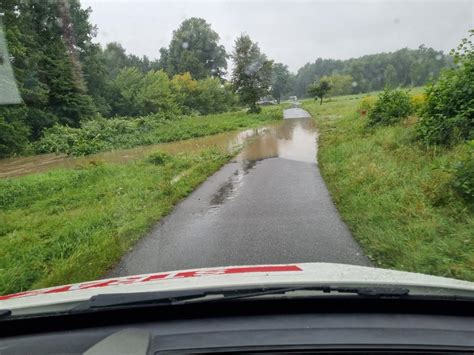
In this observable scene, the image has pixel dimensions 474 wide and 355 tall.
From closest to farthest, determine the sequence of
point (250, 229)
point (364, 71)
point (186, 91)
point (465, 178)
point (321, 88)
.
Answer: point (465, 178)
point (250, 229)
point (186, 91)
point (321, 88)
point (364, 71)

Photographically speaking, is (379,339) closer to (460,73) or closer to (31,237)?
(31,237)

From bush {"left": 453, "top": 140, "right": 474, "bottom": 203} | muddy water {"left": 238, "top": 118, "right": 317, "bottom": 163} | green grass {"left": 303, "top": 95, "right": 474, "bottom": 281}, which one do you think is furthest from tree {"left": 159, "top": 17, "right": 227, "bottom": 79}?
bush {"left": 453, "top": 140, "right": 474, "bottom": 203}

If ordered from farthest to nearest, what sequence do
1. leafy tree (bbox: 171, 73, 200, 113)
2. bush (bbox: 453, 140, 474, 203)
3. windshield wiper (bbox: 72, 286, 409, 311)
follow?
leafy tree (bbox: 171, 73, 200, 113)
bush (bbox: 453, 140, 474, 203)
windshield wiper (bbox: 72, 286, 409, 311)

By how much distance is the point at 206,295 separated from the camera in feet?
6.27

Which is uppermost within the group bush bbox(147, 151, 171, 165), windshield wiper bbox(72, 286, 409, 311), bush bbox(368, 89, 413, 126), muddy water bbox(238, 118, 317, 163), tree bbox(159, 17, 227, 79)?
tree bbox(159, 17, 227, 79)

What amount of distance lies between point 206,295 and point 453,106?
350 inches

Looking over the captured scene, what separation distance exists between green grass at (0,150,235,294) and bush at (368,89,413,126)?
5983 mm

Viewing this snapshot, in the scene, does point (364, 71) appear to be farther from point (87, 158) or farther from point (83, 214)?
point (83, 214)

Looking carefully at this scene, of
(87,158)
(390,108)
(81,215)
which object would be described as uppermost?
(390,108)

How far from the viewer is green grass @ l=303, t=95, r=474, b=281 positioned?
14.6 ft

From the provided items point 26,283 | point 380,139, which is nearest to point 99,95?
point 380,139

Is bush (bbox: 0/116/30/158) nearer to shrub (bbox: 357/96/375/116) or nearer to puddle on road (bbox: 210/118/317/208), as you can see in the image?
puddle on road (bbox: 210/118/317/208)

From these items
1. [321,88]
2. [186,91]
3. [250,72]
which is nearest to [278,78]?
[321,88]

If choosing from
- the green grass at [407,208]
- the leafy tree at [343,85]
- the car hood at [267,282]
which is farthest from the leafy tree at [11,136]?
the leafy tree at [343,85]
